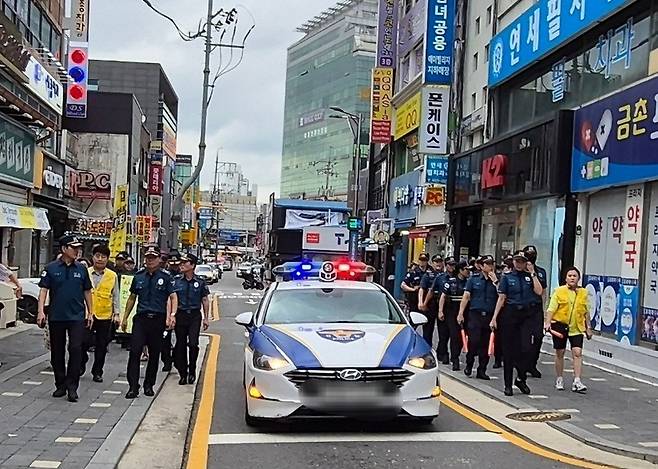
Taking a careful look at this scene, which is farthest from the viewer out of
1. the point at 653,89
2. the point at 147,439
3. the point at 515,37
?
the point at 515,37

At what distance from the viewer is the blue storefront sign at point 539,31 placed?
16.3m

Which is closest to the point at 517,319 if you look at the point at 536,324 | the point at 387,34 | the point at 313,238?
the point at 536,324

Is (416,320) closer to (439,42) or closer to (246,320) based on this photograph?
(246,320)

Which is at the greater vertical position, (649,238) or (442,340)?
(649,238)

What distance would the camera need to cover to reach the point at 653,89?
43.3ft

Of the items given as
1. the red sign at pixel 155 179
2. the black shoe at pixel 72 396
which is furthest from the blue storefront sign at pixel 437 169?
the red sign at pixel 155 179

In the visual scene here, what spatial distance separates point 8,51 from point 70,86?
51.3 feet

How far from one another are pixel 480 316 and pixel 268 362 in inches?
200

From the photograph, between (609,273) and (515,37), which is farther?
(515,37)

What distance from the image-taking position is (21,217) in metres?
21.3

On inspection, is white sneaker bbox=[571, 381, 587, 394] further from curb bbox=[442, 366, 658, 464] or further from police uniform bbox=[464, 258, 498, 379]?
police uniform bbox=[464, 258, 498, 379]

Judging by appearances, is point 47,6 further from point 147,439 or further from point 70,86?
point 147,439

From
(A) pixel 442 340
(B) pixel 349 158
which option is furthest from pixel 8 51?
(B) pixel 349 158

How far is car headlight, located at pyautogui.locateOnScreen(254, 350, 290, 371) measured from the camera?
25.2ft
